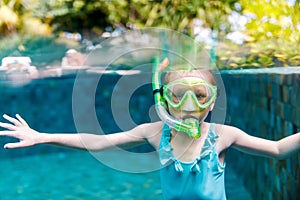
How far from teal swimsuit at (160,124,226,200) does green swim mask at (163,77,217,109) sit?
154mm

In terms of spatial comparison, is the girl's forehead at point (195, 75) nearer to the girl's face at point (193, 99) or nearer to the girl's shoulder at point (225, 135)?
the girl's face at point (193, 99)

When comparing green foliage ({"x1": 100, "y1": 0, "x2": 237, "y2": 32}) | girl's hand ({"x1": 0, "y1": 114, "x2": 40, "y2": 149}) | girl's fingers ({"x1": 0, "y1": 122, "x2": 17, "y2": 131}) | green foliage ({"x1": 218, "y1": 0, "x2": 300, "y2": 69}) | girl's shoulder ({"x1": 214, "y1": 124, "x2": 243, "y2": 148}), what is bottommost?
green foliage ({"x1": 100, "y1": 0, "x2": 237, "y2": 32})

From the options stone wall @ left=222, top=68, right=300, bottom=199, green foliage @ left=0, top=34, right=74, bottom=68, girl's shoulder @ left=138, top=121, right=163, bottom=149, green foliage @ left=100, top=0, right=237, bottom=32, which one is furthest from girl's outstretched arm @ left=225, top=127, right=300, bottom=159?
green foliage @ left=100, top=0, right=237, bottom=32

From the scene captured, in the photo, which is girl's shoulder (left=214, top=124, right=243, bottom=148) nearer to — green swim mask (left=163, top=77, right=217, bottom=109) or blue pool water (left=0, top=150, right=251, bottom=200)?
green swim mask (left=163, top=77, right=217, bottom=109)

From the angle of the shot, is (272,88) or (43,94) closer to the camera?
(272,88)

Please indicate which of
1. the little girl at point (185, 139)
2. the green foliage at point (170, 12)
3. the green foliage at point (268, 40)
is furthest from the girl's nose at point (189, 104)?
the green foliage at point (170, 12)

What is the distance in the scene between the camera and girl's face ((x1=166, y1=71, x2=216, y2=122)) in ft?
6.69

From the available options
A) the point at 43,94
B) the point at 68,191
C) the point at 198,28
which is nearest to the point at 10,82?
the point at 43,94

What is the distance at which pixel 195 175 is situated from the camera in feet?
6.93

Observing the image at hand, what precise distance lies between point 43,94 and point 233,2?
559 cm

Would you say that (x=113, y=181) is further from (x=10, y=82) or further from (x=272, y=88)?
(x=272, y=88)

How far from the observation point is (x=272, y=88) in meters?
3.69

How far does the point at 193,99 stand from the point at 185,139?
0.72 feet

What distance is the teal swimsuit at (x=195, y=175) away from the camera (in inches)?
82.9
